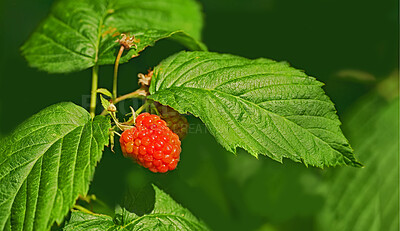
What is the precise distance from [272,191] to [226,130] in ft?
4.57

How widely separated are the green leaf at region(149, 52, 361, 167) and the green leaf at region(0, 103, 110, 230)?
22 cm

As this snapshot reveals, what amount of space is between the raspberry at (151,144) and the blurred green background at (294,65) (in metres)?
0.77

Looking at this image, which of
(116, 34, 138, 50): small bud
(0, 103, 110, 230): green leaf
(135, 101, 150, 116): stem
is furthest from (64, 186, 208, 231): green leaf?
(116, 34, 138, 50): small bud

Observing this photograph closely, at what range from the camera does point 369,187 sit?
7.73 ft

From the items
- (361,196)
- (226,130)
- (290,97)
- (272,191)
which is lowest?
(272,191)

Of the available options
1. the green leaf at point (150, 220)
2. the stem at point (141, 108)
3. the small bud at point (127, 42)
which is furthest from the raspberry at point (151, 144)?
the small bud at point (127, 42)

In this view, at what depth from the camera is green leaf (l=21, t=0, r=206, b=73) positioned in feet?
5.21

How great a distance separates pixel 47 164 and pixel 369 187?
1.63 metres

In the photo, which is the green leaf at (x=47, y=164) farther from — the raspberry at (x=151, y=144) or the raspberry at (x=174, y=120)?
the raspberry at (x=174, y=120)

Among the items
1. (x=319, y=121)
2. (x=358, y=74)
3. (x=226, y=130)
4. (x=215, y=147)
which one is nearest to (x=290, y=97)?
(x=319, y=121)

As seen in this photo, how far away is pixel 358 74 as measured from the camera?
2705 mm

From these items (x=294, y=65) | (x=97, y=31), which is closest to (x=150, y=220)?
(x=97, y=31)

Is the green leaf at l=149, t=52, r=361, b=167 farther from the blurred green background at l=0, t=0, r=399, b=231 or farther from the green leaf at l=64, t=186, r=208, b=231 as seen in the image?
the blurred green background at l=0, t=0, r=399, b=231

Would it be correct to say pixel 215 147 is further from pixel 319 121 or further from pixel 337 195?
pixel 319 121
